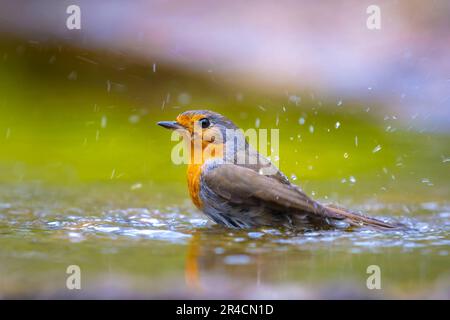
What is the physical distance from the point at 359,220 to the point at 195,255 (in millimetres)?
1495

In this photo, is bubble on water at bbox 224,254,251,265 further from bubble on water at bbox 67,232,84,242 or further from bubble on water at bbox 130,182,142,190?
bubble on water at bbox 130,182,142,190

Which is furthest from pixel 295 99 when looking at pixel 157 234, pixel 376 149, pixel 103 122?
pixel 157 234

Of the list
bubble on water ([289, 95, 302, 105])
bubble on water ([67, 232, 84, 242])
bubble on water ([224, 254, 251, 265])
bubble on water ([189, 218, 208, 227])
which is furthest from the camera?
bubble on water ([289, 95, 302, 105])

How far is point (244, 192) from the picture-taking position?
14.5 feet

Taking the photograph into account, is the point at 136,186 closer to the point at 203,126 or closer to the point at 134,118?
the point at 203,126

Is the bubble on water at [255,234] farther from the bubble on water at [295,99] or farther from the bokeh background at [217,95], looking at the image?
the bubble on water at [295,99]

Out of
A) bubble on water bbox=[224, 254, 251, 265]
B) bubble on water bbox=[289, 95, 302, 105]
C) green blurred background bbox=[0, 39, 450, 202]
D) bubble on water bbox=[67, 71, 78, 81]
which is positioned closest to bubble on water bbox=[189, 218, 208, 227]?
bubble on water bbox=[224, 254, 251, 265]

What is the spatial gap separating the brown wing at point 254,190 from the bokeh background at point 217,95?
61cm

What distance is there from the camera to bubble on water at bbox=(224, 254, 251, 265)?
2957 mm

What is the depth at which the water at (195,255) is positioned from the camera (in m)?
2.45

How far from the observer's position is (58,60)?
10258 mm

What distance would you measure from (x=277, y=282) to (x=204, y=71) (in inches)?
310

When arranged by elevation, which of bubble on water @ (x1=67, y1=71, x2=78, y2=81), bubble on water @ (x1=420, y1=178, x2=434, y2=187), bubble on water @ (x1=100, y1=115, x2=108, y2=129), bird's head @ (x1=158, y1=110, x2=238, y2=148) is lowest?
bubble on water @ (x1=420, y1=178, x2=434, y2=187)

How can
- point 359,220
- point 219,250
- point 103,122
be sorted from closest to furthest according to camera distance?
point 219,250 < point 359,220 < point 103,122
